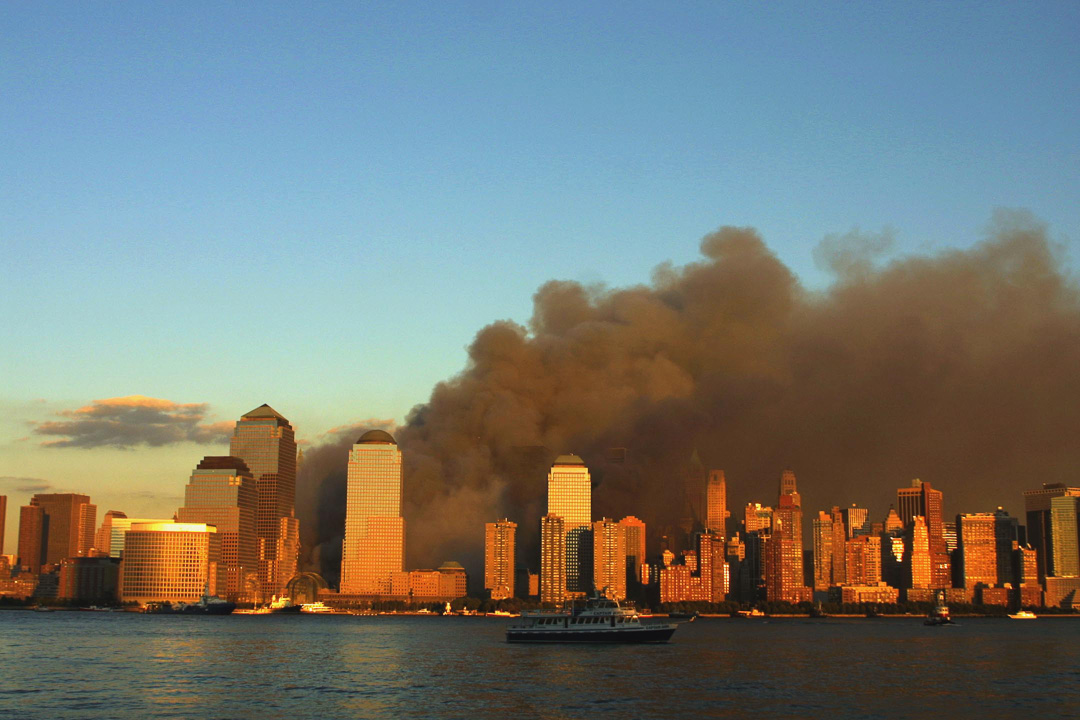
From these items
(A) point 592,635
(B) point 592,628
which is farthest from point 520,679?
(A) point 592,635

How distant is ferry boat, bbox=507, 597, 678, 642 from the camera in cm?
12800

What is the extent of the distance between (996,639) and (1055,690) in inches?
3499

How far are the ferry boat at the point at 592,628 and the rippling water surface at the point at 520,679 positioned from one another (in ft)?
6.22

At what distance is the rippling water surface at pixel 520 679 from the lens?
73.8 metres

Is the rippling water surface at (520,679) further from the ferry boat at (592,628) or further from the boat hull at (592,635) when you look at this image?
the ferry boat at (592,628)

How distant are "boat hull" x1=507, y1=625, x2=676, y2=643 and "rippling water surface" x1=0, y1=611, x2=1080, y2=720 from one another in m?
1.55

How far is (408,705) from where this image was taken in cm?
7531

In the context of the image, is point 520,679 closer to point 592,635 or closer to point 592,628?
point 592,628

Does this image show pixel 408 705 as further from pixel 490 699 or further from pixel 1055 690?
pixel 1055 690

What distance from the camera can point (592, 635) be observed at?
421 feet

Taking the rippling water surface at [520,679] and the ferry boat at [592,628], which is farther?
the ferry boat at [592,628]

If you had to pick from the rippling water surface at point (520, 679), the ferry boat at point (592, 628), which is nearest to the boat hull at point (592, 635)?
the ferry boat at point (592, 628)

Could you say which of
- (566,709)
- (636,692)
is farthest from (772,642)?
(566,709)

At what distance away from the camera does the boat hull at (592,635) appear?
128000mm
